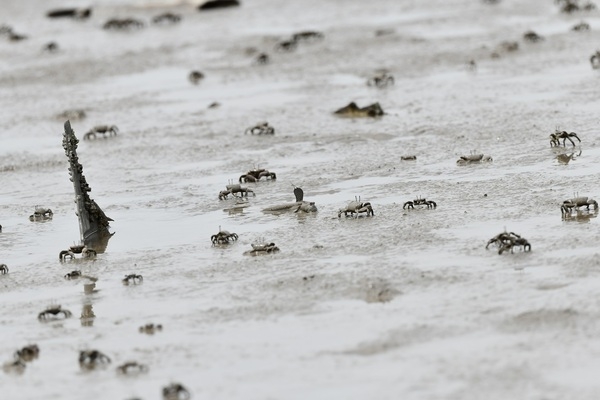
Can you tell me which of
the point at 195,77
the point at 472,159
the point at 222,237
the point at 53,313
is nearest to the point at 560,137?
the point at 472,159

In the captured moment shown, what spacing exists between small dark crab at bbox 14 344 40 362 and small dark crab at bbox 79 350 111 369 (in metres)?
0.61

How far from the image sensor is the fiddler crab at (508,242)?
14820 millimetres

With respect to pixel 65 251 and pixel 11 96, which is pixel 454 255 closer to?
pixel 65 251

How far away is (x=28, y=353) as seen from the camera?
13.1 meters

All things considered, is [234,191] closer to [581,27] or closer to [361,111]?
[361,111]

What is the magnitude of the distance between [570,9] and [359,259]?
2000 cm

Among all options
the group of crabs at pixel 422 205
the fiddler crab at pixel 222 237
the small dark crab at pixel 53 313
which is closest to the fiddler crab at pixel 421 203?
the group of crabs at pixel 422 205

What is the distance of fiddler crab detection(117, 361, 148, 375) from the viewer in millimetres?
12391

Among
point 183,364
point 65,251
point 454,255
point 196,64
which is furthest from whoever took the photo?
point 196,64

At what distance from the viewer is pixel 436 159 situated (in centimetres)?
2017

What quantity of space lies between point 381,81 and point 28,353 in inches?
575

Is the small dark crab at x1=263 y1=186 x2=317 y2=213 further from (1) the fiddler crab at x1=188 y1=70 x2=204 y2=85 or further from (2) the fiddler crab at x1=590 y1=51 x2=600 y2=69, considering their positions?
(1) the fiddler crab at x1=188 y1=70 x2=204 y2=85

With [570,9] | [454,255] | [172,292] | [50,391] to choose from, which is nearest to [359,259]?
[454,255]

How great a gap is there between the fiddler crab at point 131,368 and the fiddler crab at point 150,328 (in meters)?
1.11
